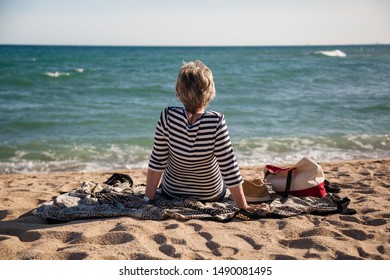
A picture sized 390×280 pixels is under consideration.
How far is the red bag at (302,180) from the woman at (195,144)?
67 centimetres

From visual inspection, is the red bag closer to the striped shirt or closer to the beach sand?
the beach sand

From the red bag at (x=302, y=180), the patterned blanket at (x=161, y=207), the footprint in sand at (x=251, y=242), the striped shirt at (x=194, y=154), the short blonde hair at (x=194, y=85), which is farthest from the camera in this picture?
the red bag at (x=302, y=180)

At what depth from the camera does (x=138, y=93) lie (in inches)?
634

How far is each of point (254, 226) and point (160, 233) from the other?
80cm

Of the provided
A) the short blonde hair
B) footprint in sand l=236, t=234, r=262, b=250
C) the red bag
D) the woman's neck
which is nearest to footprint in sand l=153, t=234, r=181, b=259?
footprint in sand l=236, t=234, r=262, b=250

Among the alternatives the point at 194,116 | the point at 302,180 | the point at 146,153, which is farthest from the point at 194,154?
the point at 146,153

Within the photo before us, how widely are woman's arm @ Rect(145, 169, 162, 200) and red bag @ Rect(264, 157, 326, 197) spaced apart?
4.04 ft

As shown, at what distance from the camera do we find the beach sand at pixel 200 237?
3018 mm

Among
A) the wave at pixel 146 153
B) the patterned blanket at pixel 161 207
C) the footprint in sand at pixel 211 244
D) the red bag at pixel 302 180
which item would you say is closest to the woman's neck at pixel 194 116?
the patterned blanket at pixel 161 207

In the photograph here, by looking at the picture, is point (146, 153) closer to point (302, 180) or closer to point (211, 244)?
point (302, 180)

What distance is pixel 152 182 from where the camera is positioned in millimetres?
3957

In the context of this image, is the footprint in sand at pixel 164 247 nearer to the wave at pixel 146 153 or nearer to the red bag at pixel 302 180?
the red bag at pixel 302 180
